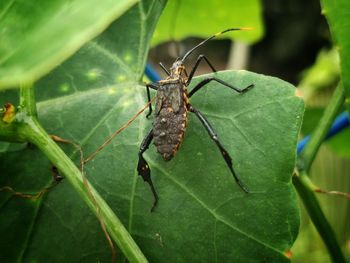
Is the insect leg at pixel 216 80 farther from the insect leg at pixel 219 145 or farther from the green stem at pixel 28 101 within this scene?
the green stem at pixel 28 101

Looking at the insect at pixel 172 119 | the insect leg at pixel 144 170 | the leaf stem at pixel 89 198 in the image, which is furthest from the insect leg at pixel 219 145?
the leaf stem at pixel 89 198

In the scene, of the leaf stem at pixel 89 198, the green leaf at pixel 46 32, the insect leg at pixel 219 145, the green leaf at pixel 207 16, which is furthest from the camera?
the green leaf at pixel 207 16

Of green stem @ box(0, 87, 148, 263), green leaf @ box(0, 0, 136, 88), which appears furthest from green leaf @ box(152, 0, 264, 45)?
green leaf @ box(0, 0, 136, 88)

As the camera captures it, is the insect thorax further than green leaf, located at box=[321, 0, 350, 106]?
Yes

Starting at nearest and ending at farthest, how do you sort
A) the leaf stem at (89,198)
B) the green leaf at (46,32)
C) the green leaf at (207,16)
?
the green leaf at (46,32), the leaf stem at (89,198), the green leaf at (207,16)

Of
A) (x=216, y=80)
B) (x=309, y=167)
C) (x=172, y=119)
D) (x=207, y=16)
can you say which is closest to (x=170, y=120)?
(x=172, y=119)

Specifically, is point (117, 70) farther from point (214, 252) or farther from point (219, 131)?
point (214, 252)

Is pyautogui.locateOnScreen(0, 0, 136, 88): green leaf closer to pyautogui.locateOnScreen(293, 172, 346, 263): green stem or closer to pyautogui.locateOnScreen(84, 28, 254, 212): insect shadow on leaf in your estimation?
pyautogui.locateOnScreen(84, 28, 254, 212): insect shadow on leaf
